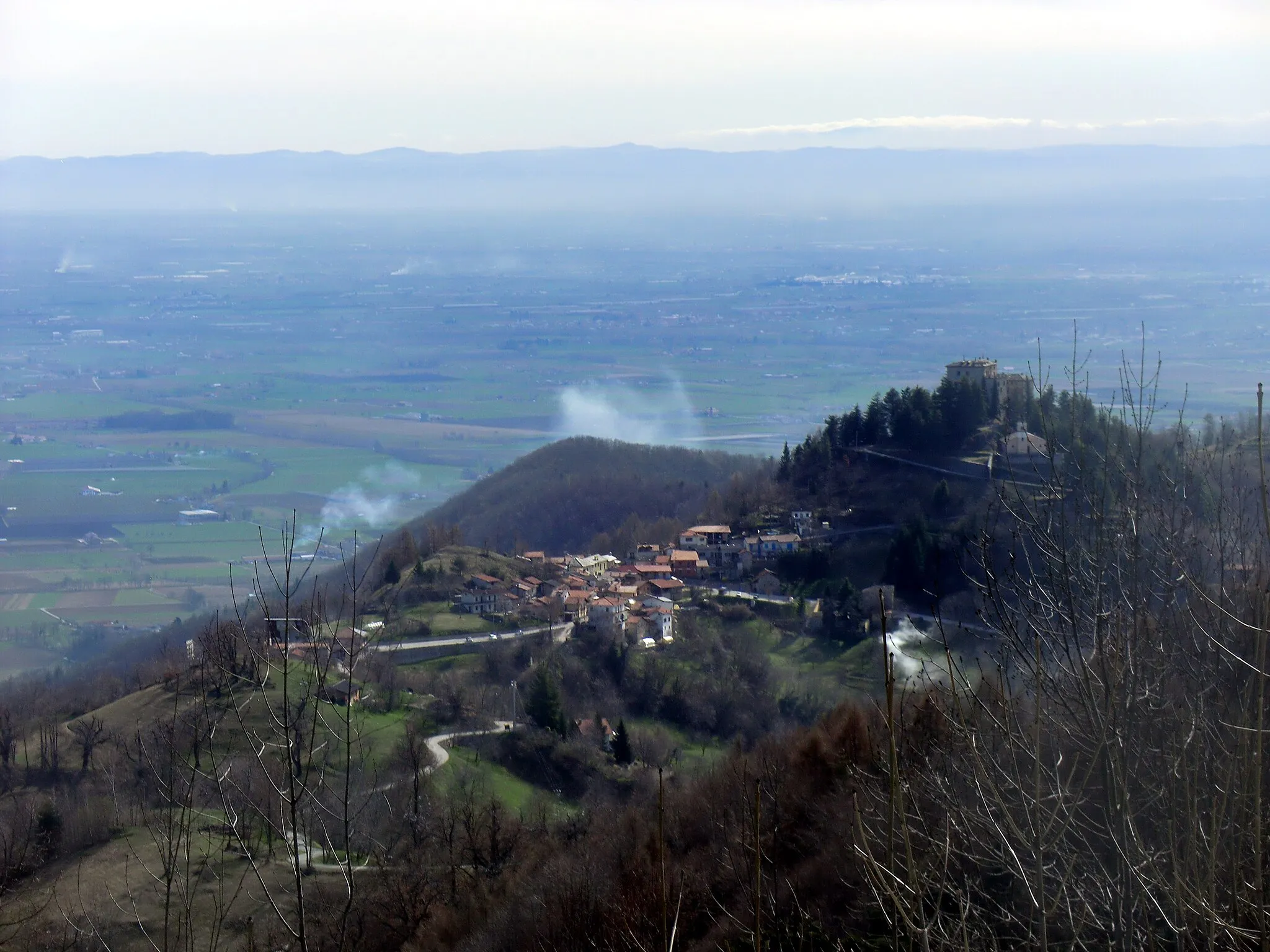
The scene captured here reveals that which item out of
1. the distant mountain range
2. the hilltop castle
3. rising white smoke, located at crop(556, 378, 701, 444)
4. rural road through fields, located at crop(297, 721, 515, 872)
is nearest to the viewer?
rural road through fields, located at crop(297, 721, 515, 872)

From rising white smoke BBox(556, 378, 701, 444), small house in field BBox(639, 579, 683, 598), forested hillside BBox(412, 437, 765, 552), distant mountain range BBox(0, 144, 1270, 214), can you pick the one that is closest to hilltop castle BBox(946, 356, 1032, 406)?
forested hillside BBox(412, 437, 765, 552)

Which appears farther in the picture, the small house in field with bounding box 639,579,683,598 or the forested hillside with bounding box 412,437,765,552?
the forested hillside with bounding box 412,437,765,552

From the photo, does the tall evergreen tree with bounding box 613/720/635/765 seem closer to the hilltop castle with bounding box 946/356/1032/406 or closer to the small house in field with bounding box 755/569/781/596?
the small house in field with bounding box 755/569/781/596

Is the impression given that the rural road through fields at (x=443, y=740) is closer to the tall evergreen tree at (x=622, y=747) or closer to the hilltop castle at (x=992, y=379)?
the tall evergreen tree at (x=622, y=747)

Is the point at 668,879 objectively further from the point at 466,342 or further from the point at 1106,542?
the point at 466,342

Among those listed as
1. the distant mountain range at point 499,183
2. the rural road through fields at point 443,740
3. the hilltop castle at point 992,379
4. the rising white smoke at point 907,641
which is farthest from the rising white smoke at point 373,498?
the distant mountain range at point 499,183

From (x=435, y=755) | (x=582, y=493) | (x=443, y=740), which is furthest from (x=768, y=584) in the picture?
(x=582, y=493)
